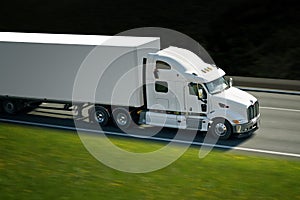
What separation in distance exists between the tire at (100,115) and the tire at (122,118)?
0.42m

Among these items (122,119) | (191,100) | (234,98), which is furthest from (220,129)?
(122,119)

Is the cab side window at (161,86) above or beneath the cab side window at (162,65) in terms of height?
beneath

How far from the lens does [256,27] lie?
36.3 meters

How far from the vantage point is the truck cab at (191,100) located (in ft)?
62.4

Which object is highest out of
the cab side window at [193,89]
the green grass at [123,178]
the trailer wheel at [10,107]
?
the cab side window at [193,89]

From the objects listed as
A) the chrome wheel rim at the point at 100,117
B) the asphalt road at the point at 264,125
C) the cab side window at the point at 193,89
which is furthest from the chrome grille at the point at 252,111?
the chrome wheel rim at the point at 100,117

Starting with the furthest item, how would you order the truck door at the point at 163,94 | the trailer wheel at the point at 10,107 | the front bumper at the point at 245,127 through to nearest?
the trailer wheel at the point at 10,107 < the truck door at the point at 163,94 < the front bumper at the point at 245,127

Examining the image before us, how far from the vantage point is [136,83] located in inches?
767

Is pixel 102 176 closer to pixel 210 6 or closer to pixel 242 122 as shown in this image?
pixel 242 122

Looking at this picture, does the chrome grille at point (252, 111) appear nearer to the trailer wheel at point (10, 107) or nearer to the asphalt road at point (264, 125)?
the asphalt road at point (264, 125)

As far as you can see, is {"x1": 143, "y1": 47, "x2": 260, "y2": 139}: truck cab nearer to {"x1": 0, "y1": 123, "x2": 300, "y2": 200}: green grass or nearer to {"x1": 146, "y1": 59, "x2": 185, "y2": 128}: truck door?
{"x1": 146, "y1": 59, "x2": 185, "y2": 128}: truck door

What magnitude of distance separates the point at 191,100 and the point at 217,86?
1.24 meters

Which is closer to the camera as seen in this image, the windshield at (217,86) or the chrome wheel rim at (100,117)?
the windshield at (217,86)

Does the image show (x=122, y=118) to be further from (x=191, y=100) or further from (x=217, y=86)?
(x=217, y=86)
